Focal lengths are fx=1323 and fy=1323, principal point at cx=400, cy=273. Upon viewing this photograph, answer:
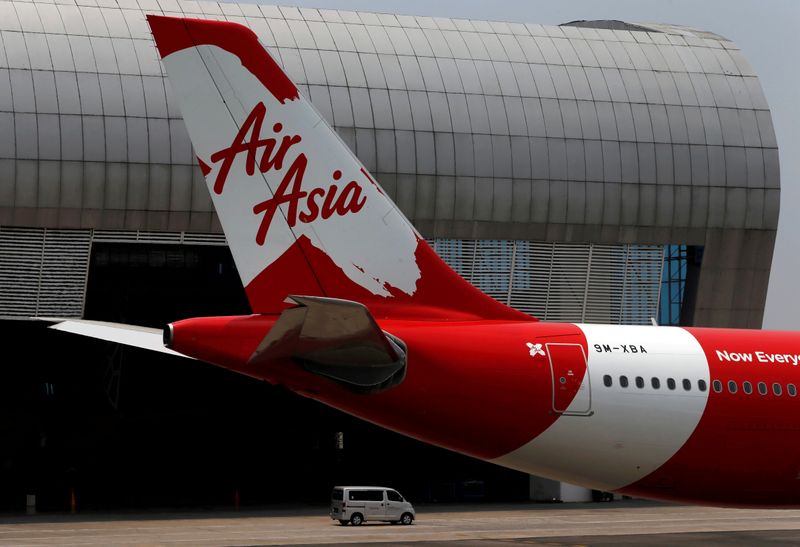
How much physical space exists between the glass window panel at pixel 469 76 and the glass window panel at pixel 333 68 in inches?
210

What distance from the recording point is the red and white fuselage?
2447 centimetres

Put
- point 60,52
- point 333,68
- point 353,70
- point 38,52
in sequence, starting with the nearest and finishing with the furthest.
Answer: point 38,52
point 60,52
point 333,68
point 353,70

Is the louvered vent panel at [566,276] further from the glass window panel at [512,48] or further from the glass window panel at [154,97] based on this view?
the glass window panel at [154,97]

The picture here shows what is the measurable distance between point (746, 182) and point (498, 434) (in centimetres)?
3804

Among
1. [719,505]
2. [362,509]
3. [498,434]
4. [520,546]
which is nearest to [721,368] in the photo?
[719,505]

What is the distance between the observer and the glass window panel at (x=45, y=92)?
53000mm

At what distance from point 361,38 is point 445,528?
21501mm

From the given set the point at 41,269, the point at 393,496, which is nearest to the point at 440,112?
the point at 393,496

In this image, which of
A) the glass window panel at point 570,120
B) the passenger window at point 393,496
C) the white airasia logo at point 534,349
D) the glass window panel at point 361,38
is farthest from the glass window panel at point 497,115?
the white airasia logo at point 534,349

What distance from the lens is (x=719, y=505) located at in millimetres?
29062

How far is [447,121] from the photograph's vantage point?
2260 inches

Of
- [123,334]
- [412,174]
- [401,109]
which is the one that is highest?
[401,109]

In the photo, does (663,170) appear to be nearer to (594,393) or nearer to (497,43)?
(497,43)

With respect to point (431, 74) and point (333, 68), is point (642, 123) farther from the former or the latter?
point (333, 68)
